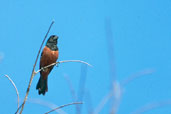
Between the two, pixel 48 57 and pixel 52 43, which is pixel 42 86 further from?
pixel 52 43

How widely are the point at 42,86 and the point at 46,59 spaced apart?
636mm

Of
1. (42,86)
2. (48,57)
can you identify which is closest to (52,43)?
(48,57)

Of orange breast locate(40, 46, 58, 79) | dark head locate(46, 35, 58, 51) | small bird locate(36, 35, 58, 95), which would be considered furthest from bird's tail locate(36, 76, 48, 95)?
dark head locate(46, 35, 58, 51)

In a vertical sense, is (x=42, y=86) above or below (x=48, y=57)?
below

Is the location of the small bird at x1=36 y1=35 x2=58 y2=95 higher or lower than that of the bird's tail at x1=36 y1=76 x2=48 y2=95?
higher

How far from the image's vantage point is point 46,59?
22.6 ft

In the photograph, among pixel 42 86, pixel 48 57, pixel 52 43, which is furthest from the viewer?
pixel 52 43

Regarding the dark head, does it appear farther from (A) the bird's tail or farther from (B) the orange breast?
(A) the bird's tail

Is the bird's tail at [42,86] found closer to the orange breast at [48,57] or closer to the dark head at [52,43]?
the orange breast at [48,57]

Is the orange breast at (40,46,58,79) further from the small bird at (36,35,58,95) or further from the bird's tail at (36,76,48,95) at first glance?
the bird's tail at (36,76,48,95)

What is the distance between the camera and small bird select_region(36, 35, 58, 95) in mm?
6895

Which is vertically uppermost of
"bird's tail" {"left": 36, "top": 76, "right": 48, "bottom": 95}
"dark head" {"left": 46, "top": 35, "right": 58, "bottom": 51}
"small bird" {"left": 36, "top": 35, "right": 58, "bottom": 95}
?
"dark head" {"left": 46, "top": 35, "right": 58, "bottom": 51}

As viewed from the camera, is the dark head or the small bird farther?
the dark head

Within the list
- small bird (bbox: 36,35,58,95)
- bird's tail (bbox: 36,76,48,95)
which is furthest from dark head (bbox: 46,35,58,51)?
bird's tail (bbox: 36,76,48,95)
